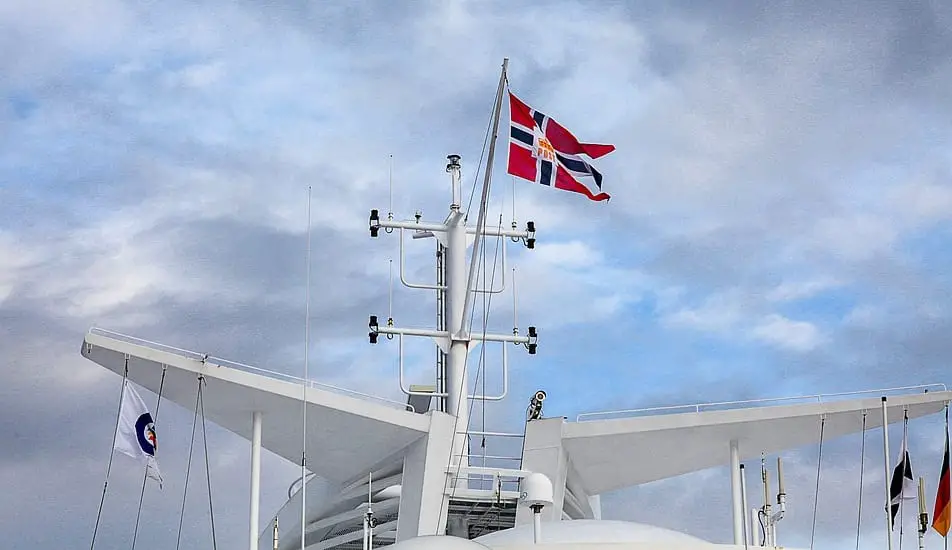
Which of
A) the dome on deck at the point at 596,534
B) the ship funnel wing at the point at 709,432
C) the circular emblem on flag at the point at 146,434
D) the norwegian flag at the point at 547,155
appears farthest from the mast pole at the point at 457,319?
the dome on deck at the point at 596,534

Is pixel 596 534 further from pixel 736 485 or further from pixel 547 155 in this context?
pixel 736 485

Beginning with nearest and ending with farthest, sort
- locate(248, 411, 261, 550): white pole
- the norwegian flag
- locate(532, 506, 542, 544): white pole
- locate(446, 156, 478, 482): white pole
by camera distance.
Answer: locate(532, 506, 542, 544): white pole < the norwegian flag < locate(248, 411, 261, 550): white pole < locate(446, 156, 478, 482): white pole

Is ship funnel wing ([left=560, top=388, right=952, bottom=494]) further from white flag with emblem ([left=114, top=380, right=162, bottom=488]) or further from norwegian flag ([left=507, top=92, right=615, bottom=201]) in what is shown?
white flag with emblem ([left=114, top=380, right=162, bottom=488])

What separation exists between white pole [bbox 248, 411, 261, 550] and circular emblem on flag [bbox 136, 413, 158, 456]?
203cm

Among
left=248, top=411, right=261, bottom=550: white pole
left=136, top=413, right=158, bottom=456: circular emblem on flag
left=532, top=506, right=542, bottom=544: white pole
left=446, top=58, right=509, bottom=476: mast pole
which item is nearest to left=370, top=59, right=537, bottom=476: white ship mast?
left=446, top=58, right=509, bottom=476: mast pole

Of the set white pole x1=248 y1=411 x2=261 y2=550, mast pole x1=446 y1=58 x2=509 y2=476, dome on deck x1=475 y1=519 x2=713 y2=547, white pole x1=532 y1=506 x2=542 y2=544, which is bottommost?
white pole x1=532 y1=506 x2=542 y2=544

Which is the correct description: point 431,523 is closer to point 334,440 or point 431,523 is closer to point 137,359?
point 334,440

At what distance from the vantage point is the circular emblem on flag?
24.7 metres

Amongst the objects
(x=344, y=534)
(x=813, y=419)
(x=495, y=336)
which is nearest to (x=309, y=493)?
(x=344, y=534)

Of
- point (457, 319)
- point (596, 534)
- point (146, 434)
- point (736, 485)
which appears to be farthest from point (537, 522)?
point (457, 319)

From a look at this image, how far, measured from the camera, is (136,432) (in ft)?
80.9

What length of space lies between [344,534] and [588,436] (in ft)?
17.7

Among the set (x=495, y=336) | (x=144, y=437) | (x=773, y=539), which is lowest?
(x=773, y=539)

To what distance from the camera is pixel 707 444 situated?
2814 cm
